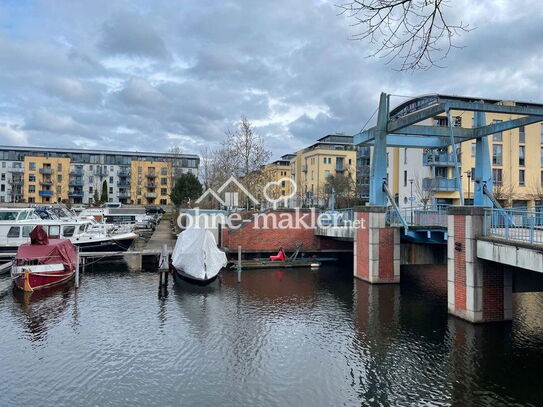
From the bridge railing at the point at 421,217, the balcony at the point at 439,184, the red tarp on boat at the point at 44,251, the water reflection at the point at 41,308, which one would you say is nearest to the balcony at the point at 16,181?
the red tarp on boat at the point at 44,251

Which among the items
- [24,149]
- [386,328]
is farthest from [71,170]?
[386,328]

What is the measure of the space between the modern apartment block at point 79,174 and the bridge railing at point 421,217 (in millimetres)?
66692

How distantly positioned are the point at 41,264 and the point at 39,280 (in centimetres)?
89

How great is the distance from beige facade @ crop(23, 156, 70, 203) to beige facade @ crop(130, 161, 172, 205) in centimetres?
1407

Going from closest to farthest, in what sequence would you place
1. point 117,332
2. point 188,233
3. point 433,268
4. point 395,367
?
point 395,367, point 117,332, point 188,233, point 433,268

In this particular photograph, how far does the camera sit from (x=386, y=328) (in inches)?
606

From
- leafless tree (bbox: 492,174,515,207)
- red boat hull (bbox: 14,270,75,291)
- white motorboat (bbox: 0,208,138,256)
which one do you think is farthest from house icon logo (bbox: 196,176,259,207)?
leafless tree (bbox: 492,174,515,207)

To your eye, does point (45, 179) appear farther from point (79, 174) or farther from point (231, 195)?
point (231, 195)

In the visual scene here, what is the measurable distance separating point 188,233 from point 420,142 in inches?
546

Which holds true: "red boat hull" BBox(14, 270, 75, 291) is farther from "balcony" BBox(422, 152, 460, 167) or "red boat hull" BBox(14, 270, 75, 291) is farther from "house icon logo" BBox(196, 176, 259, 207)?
"balcony" BBox(422, 152, 460, 167)

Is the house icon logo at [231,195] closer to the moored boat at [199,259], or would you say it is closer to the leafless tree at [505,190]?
the moored boat at [199,259]

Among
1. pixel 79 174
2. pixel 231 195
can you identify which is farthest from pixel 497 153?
pixel 79 174

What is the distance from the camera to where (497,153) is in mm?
47312

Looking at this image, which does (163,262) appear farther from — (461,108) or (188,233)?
(461,108)
